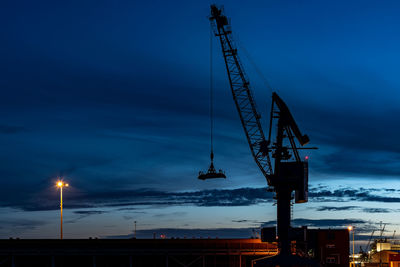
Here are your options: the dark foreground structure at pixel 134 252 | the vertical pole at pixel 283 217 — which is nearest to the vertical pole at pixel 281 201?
the vertical pole at pixel 283 217

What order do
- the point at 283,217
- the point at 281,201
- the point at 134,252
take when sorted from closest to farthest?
1. the point at 283,217
2. the point at 134,252
3. the point at 281,201

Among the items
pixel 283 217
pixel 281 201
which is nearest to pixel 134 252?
pixel 283 217

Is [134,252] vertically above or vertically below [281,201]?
below

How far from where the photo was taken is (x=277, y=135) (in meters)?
88.6

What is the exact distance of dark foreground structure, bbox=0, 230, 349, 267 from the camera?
84.0m

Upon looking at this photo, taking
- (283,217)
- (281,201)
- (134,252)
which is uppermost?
(281,201)

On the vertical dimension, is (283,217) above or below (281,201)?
below

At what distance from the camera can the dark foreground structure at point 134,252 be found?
276ft

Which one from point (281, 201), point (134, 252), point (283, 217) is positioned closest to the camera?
point (283, 217)

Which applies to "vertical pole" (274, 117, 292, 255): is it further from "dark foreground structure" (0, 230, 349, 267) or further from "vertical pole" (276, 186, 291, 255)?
"dark foreground structure" (0, 230, 349, 267)

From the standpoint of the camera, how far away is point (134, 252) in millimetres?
84062

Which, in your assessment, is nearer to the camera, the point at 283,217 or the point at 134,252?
the point at 283,217

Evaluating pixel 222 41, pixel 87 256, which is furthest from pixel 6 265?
pixel 222 41

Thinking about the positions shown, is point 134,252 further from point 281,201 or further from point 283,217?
point 281,201
